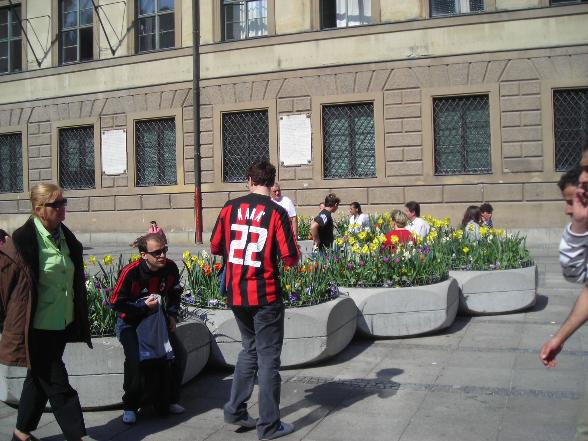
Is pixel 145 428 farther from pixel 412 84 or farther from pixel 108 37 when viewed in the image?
pixel 108 37

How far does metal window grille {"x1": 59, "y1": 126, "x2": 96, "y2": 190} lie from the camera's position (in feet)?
71.9

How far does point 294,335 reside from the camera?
242 inches

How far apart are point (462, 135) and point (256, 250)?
14182mm

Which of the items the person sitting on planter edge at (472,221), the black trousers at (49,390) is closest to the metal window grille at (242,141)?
the person sitting on planter edge at (472,221)

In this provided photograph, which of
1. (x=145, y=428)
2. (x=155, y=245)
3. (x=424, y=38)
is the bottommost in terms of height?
(x=145, y=428)

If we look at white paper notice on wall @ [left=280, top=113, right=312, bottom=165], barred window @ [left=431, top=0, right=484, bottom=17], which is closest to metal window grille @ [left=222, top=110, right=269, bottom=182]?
white paper notice on wall @ [left=280, top=113, right=312, bottom=165]

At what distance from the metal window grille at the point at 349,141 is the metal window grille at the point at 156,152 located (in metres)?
4.96

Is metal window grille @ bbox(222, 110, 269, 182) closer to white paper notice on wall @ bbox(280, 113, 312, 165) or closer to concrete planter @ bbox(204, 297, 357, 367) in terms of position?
white paper notice on wall @ bbox(280, 113, 312, 165)

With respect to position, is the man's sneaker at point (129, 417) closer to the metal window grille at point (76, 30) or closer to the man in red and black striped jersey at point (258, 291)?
the man in red and black striped jersey at point (258, 291)

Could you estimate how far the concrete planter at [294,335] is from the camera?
241 inches

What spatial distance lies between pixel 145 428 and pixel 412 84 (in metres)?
14.6

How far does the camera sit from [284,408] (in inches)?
206

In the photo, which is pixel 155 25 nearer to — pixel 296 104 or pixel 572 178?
pixel 296 104

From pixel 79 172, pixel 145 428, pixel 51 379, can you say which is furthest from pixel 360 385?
pixel 79 172
